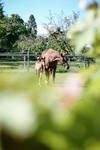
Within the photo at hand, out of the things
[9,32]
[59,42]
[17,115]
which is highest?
[9,32]

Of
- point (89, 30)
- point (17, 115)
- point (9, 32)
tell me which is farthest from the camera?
point (9, 32)

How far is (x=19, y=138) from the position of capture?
200mm

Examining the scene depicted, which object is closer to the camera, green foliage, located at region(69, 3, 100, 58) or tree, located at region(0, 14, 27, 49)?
green foliage, located at region(69, 3, 100, 58)

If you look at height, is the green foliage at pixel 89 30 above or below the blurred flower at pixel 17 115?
above

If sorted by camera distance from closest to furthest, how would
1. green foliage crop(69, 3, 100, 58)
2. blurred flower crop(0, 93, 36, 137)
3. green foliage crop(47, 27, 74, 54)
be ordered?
blurred flower crop(0, 93, 36, 137) < green foliage crop(69, 3, 100, 58) < green foliage crop(47, 27, 74, 54)

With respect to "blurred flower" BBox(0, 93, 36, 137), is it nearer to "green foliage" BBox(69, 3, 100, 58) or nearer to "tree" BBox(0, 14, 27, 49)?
"green foliage" BBox(69, 3, 100, 58)

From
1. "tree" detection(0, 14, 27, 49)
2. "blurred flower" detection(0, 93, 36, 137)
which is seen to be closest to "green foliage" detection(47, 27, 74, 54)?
"tree" detection(0, 14, 27, 49)

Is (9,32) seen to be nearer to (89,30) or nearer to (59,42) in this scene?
(59,42)

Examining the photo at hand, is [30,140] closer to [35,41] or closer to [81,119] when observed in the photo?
[81,119]

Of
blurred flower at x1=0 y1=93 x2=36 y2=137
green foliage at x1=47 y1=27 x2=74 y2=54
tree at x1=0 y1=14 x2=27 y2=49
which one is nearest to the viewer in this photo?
blurred flower at x1=0 y1=93 x2=36 y2=137

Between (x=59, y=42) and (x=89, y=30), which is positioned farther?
(x=59, y=42)

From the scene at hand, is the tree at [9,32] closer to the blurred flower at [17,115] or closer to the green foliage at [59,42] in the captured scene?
the green foliage at [59,42]

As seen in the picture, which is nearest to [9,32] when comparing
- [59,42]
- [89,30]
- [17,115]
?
[59,42]

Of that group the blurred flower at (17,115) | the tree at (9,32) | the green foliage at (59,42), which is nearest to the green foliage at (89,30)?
the blurred flower at (17,115)
